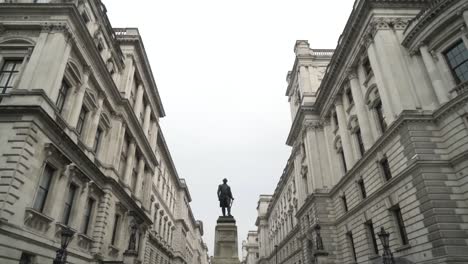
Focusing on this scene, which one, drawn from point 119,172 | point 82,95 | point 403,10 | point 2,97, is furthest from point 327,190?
point 2,97

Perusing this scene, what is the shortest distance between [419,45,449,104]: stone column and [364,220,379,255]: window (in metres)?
10.4

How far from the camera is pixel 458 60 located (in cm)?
1884

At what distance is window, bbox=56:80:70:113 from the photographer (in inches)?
754

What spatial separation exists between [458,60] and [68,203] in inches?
992

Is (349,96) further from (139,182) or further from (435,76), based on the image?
(139,182)

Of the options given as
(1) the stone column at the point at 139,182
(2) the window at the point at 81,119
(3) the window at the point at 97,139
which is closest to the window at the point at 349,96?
(1) the stone column at the point at 139,182

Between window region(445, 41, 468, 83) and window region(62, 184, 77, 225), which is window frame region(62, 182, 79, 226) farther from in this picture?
window region(445, 41, 468, 83)

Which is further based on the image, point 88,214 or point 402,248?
point 88,214

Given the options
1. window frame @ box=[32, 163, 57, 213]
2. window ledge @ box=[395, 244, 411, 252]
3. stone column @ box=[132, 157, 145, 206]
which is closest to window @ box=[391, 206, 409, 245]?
window ledge @ box=[395, 244, 411, 252]

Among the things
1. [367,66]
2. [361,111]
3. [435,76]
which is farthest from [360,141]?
[435,76]

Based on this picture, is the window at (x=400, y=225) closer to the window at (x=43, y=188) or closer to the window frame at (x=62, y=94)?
the window at (x=43, y=188)

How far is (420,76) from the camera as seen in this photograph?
2102 centimetres

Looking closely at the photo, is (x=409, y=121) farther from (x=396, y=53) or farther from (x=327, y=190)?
(x=327, y=190)

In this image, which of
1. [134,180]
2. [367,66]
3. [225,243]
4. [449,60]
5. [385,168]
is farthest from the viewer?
[134,180]
